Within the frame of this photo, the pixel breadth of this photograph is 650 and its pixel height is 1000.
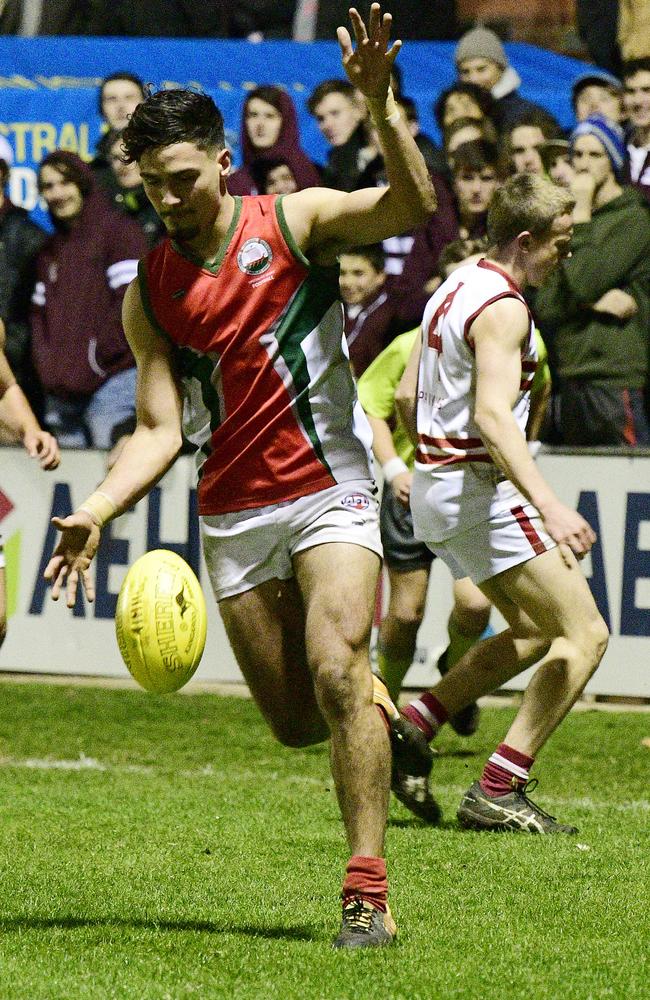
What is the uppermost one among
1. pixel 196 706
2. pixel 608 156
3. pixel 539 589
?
pixel 608 156

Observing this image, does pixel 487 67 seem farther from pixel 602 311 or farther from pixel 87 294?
pixel 87 294

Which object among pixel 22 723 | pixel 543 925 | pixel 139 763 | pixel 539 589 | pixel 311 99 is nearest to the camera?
pixel 543 925

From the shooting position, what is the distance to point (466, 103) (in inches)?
463

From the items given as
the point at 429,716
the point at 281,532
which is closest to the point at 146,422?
the point at 281,532

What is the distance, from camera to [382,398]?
8.84m

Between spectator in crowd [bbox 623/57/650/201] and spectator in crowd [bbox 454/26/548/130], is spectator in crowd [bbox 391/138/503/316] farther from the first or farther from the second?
spectator in crowd [bbox 454/26/548/130]

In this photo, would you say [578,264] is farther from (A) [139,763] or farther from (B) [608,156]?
(A) [139,763]

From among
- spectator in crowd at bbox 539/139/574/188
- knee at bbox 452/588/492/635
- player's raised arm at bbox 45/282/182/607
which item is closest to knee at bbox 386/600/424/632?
knee at bbox 452/588/492/635

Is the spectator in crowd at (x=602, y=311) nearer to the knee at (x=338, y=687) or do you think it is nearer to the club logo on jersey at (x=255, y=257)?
the club logo on jersey at (x=255, y=257)

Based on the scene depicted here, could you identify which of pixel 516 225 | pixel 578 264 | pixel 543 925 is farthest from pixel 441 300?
pixel 578 264

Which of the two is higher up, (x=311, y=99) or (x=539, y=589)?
(x=311, y=99)

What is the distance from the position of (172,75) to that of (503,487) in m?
7.93

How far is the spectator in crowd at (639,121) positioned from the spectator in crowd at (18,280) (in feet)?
13.8

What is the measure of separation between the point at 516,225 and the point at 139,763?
138 inches
